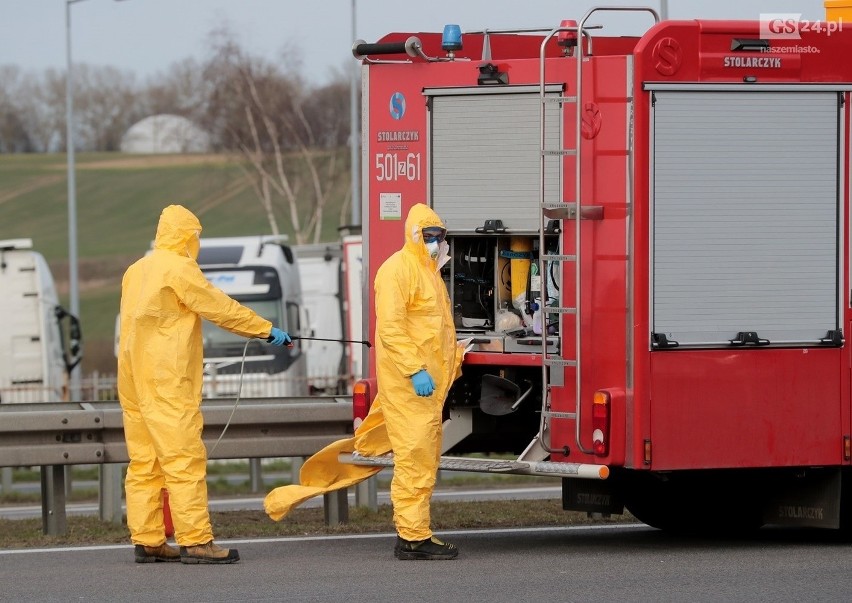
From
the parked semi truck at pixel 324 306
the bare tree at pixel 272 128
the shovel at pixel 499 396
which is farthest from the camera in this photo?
the bare tree at pixel 272 128

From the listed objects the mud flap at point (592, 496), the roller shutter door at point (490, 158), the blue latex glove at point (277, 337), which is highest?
the roller shutter door at point (490, 158)

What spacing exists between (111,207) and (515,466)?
67.0 m

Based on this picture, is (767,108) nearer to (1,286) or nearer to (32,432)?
(32,432)

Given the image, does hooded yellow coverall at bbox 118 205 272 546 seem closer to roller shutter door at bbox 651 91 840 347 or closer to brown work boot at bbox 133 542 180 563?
brown work boot at bbox 133 542 180 563

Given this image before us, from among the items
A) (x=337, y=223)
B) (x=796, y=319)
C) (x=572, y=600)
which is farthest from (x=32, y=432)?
(x=337, y=223)

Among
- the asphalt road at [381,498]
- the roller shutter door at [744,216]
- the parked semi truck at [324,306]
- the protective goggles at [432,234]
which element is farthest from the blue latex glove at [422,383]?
the parked semi truck at [324,306]

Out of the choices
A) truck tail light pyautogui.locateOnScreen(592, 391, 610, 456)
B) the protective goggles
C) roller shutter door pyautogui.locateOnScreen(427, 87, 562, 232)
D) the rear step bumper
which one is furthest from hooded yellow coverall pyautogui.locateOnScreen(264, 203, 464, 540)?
truck tail light pyautogui.locateOnScreen(592, 391, 610, 456)

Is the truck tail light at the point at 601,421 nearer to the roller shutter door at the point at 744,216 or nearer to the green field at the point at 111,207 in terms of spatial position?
the roller shutter door at the point at 744,216

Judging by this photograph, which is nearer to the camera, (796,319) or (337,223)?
(796,319)

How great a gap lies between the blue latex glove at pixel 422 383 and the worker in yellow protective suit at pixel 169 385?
895mm

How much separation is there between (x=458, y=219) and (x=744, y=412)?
79.1 inches

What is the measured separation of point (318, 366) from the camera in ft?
86.1

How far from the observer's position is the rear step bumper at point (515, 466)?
27.3 ft

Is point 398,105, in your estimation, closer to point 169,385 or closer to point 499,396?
point 499,396
